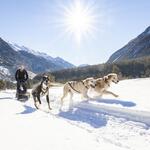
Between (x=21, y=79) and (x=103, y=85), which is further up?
(x=21, y=79)

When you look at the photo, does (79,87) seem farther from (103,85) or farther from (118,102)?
(118,102)

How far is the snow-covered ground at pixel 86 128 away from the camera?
22.1 feet

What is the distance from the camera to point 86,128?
9.04 meters

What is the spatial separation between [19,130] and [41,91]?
5808 mm

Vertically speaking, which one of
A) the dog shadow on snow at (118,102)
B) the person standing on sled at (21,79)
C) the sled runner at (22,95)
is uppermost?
the person standing on sled at (21,79)

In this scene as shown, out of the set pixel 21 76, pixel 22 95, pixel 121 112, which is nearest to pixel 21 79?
pixel 21 76

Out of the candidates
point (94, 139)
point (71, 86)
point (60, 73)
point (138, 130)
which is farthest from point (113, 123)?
point (60, 73)

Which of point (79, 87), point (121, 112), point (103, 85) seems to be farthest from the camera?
point (103, 85)

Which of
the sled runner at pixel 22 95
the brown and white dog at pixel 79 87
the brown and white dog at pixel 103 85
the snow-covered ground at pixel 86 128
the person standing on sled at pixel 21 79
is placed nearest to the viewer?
the snow-covered ground at pixel 86 128

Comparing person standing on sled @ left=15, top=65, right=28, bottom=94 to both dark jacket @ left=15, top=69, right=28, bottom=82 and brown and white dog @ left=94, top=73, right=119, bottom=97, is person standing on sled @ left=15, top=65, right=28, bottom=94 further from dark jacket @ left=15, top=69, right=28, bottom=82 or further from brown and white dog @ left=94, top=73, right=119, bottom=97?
brown and white dog @ left=94, top=73, right=119, bottom=97

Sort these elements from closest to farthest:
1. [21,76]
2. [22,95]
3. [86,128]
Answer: [86,128] < [22,95] < [21,76]

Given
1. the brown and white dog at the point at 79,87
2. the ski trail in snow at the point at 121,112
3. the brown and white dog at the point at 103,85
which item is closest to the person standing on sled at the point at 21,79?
the brown and white dog at the point at 79,87

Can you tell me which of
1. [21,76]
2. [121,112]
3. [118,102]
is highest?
[21,76]

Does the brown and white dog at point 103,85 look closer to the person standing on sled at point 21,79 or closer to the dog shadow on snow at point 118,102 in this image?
the dog shadow on snow at point 118,102
